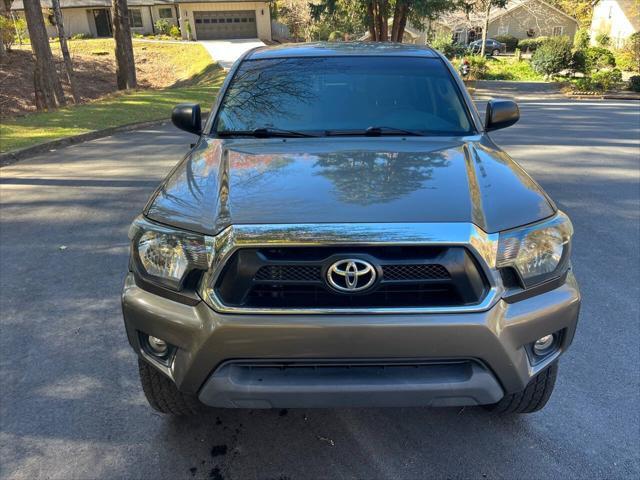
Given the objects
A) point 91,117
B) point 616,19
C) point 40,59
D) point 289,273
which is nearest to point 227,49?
point 40,59

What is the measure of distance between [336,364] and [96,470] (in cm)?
129

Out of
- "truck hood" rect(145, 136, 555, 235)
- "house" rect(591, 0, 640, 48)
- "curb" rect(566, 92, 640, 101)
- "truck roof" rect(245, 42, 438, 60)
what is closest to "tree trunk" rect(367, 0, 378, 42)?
"curb" rect(566, 92, 640, 101)

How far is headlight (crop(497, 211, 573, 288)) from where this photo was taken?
6.91 feet

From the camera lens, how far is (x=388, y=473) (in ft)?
7.85

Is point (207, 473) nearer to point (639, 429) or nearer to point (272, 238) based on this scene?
point (272, 238)

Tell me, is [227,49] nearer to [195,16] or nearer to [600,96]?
[195,16]

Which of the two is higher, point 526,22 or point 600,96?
point 526,22

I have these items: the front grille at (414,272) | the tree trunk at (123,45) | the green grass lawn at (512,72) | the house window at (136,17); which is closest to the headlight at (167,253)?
the front grille at (414,272)

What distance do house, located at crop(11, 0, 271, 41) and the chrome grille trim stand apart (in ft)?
154

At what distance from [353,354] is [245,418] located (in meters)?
1.03

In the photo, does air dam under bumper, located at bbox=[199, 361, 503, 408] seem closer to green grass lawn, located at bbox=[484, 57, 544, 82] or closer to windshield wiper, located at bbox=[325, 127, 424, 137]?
windshield wiper, located at bbox=[325, 127, 424, 137]

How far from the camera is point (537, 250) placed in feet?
7.13

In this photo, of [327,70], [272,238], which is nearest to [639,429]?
[272,238]

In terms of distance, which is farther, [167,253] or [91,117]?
[91,117]
